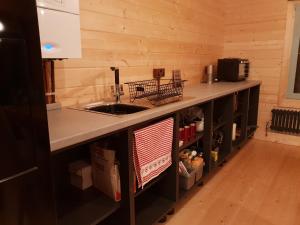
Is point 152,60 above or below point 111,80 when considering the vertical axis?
above

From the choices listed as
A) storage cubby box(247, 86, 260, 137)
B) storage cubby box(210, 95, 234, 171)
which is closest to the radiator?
storage cubby box(247, 86, 260, 137)

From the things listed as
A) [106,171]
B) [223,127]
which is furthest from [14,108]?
[223,127]

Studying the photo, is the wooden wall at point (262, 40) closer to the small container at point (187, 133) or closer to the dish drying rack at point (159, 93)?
the small container at point (187, 133)

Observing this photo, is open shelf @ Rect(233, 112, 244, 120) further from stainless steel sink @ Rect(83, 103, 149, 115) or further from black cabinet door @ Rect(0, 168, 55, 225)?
black cabinet door @ Rect(0, 168, 55, 225)

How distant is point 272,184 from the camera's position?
7.95 ft

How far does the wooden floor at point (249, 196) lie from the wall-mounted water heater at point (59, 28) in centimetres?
142

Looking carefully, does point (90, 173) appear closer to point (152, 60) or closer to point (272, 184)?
point (152, 60)

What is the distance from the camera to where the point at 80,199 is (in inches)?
54.7

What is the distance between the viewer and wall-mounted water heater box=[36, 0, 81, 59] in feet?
4.05

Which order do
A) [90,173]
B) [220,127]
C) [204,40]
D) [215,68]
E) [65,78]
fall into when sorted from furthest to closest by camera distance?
[215,68], [204,40], [220,127], [65,78], [90,173]

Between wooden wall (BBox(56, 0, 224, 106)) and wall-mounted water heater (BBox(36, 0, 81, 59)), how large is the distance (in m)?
0.29

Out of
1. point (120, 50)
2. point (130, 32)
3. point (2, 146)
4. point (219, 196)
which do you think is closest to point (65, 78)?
point (120, 50)

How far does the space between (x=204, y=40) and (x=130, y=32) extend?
1.54 metres

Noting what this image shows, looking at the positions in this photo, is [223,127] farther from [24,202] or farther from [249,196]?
[24,202]
